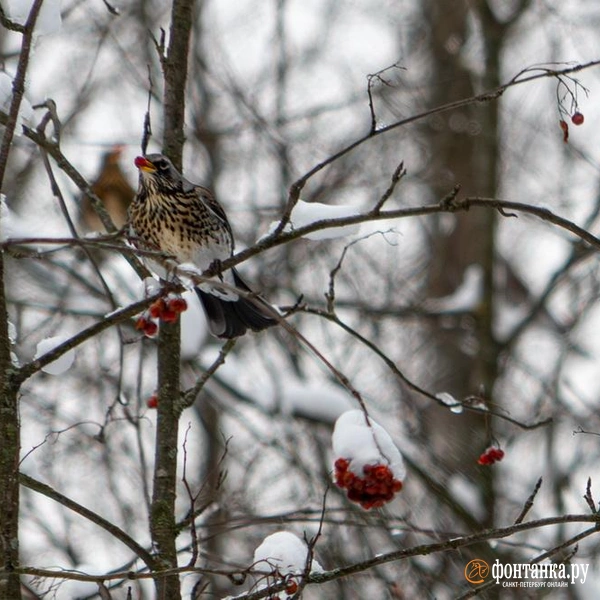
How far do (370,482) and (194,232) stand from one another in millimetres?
1774

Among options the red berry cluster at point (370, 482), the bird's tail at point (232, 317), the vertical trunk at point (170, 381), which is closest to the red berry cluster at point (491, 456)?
the red berry cluster at point (370, 482)

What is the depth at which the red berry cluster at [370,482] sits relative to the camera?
2479mm

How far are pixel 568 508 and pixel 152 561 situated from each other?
4632 millimetres

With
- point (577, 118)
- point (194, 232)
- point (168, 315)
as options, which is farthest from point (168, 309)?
point (194, 232)

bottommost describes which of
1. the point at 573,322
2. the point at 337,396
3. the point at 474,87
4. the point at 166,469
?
the point at 166,469

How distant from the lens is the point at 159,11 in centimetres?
859

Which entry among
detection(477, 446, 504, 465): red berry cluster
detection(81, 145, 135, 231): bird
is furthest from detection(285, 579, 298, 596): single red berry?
detection(81, 145, 135, 231): bird

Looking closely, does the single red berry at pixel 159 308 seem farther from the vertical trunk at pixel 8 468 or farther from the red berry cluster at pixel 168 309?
the vertical trunk at pixel 8 468

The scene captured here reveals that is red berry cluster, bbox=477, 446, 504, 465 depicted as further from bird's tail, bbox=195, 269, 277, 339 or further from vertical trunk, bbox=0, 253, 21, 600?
vertical trunk, bbox=0, 253, 21, 600

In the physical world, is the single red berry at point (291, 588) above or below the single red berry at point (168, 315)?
below

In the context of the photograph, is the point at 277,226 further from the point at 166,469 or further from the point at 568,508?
the point at 568,508

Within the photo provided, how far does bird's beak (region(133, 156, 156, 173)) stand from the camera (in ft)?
11.3

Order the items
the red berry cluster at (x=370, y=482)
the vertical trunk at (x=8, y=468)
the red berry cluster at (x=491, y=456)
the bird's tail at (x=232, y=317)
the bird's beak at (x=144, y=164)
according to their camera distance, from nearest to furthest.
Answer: the vertical trunk at (x=8, y=468)
the red berry cluster at (x=370, y=482)
the red berry cluster at (x=491, y=456)
the bird's beak at (x=144, y=164)
the bird's tail at (x=232, y=317)

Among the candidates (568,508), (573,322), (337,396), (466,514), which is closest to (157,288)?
(466,514)
